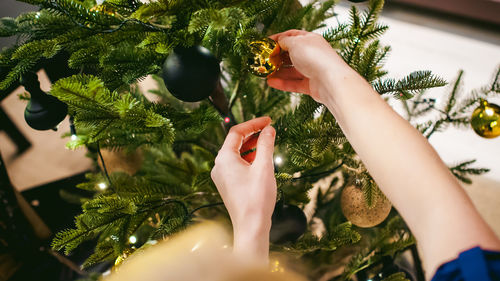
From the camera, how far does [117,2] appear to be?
0.49 metres

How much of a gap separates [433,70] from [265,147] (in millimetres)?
2126

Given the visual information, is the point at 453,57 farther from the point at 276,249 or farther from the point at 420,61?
the point at 276,249

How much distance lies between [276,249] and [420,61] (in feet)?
6.64

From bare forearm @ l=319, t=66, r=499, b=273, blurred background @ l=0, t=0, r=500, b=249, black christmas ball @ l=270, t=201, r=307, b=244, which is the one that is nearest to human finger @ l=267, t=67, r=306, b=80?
bare forearm @ l=319, t=66, r=499, b=273

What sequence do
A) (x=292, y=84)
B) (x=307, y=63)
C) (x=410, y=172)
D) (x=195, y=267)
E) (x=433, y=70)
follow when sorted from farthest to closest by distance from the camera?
(x=433, y=70) < (x=292, y=84) < (x=307, y=63) < (x=410, y=172) < (x=195, y=267)

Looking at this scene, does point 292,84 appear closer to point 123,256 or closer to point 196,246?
point 196,246

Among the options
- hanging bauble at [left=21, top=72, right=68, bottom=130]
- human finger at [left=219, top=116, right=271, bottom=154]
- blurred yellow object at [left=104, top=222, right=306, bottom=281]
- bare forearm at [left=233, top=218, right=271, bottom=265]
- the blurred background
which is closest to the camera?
blurred yellow object at [left=104, top=222, right=306, bottom=281]

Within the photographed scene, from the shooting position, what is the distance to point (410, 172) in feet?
1.36

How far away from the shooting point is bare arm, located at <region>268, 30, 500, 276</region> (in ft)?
1.19

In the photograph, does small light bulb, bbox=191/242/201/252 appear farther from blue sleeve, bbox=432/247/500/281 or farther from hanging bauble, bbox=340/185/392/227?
hanging bauble, bbox=340/185/392/227

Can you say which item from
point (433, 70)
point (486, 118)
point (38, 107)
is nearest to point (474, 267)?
point (486, 118)

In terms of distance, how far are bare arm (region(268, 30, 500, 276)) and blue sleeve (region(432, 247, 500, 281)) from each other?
0.01 meters

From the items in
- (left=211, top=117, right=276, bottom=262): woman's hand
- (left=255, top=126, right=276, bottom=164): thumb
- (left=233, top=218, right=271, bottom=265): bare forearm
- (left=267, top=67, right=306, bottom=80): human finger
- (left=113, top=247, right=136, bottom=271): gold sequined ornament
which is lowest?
(left=113, top=247, right=136, bottom=271): gold sequined ornament

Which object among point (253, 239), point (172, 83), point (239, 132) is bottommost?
point (253, 239)
